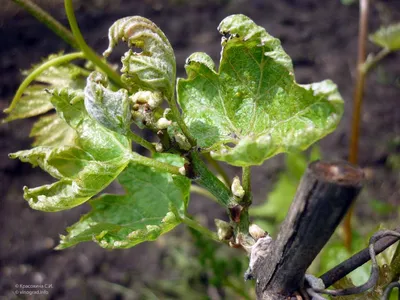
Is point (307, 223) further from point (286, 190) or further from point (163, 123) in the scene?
point (286, 190)

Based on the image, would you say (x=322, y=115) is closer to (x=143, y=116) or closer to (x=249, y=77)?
(x=249, y=77)

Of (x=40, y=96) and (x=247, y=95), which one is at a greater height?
(x=247, y=95)

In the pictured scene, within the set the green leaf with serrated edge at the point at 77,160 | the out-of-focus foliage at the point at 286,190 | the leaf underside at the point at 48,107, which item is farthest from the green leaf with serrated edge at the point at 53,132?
the out-of-focus foliage at the point at 286,190

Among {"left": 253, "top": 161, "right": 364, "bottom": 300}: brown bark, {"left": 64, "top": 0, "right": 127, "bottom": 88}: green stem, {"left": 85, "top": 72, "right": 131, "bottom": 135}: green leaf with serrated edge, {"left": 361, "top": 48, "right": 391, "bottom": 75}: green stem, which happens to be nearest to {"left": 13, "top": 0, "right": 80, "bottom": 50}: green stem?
{"left": 64, "top": 0, "right": 127, "bottom": 88}: green stem

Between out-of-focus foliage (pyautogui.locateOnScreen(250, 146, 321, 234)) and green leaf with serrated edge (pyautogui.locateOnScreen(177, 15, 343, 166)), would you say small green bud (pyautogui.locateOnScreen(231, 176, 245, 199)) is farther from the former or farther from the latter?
out-of-focus foliage (pyautogui.locateOnScreen(250, 146, 321, 234))

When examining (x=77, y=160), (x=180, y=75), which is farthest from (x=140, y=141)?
(x=180, y=75)

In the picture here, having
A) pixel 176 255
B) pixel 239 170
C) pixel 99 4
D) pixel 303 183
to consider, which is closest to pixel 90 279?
pixel 176 255
